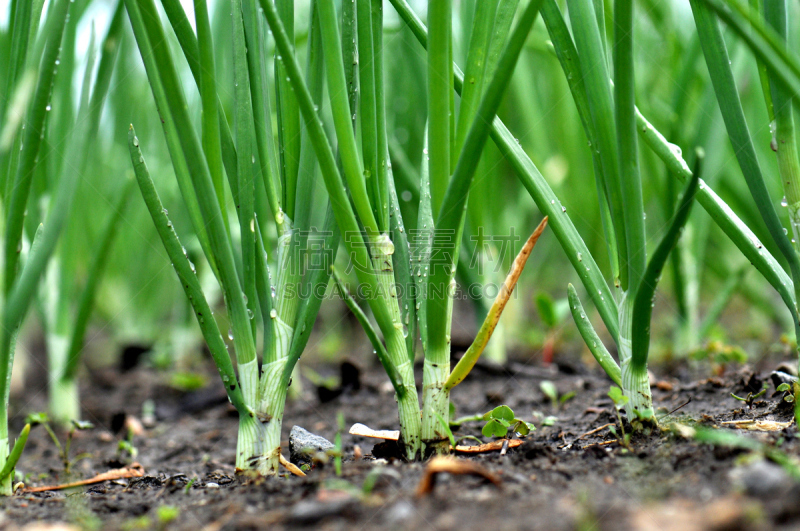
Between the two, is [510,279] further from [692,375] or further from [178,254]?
[692,375]

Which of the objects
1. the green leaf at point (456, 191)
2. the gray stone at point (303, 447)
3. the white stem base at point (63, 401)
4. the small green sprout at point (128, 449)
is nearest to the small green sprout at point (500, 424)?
the green leaf at point (456, 191)

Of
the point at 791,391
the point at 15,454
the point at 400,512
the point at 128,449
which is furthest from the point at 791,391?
the point at 128,449

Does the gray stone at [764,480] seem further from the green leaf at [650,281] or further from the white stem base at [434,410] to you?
the white stem base at [434,410]

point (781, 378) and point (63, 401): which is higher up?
point (781, 378)

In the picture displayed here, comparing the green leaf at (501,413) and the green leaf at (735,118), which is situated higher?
the green leaf at (735,118)

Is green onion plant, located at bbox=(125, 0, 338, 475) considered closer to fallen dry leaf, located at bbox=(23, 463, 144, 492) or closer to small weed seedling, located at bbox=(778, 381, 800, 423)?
fallen dry leaf, located at bbox=(23, 463, 144, 492)

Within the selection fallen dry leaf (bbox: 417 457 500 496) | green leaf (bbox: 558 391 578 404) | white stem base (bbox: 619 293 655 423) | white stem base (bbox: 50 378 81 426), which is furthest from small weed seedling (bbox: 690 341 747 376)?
white stem base (bbox: 50 378 81 426)

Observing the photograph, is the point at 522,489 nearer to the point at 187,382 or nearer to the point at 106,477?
the point at 106,477
